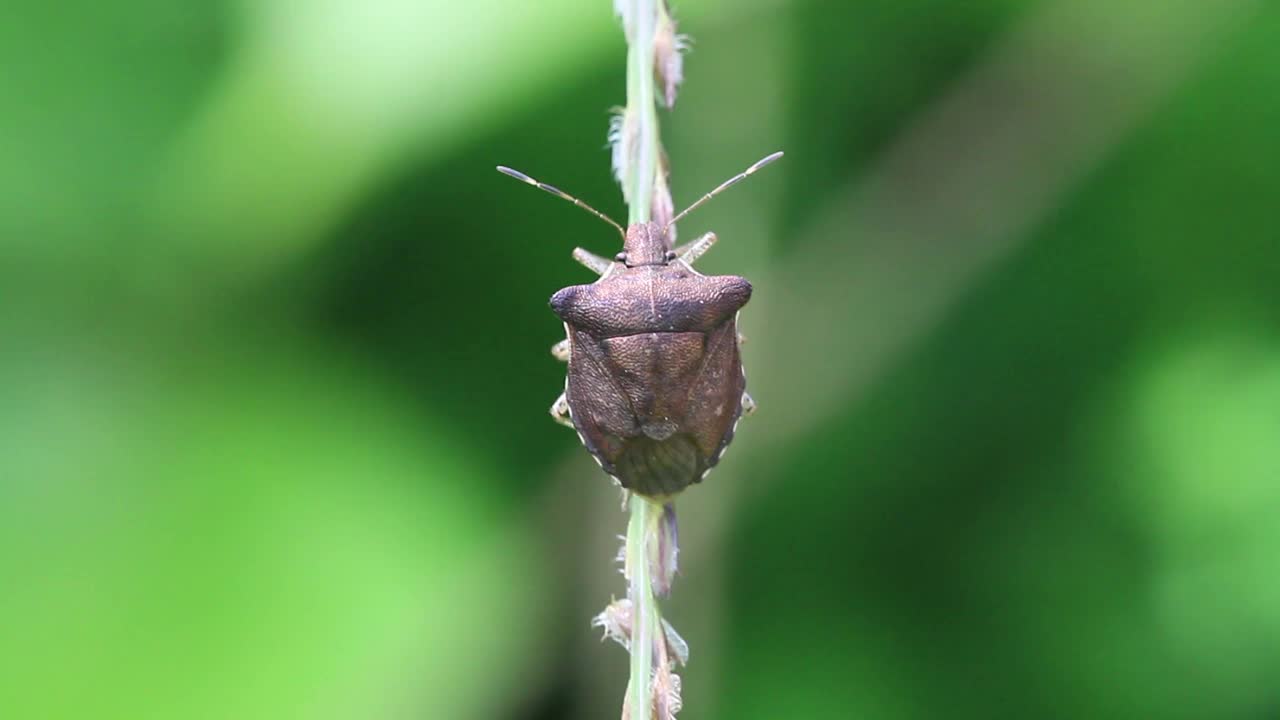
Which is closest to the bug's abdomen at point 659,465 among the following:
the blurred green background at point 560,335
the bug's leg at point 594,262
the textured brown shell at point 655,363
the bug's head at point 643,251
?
the textured brown shell at point 655,363

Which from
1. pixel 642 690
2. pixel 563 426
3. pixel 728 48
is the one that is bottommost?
pixel 642 690

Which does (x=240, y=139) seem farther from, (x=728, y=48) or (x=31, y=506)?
(x=728, y=48)

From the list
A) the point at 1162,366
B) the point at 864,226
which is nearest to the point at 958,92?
the point at 864,226

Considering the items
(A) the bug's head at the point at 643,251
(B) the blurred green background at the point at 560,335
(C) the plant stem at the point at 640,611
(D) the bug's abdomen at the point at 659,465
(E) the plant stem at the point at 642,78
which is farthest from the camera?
(B) the blurred green background at the point at 560,335

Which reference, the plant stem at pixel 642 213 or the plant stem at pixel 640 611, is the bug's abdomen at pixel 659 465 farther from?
the plant stem at pixel 640 611

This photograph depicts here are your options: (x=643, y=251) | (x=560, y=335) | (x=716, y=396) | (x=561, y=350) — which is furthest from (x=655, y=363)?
(x=560, y=335)

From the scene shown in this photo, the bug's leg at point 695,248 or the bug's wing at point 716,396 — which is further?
the bug's leg at point 695,248

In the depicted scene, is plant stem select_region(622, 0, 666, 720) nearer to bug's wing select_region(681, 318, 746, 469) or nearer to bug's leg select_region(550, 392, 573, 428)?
bug's wing select_region(681, 318, 746, 469)
